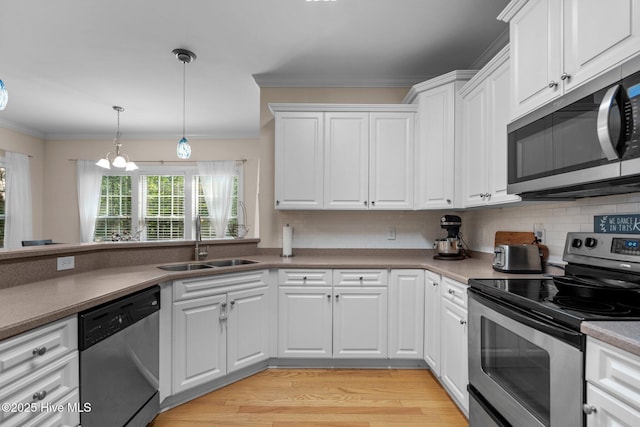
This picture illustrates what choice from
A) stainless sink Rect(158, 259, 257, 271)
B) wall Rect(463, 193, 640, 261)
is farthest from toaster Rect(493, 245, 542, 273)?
stainless sink Rect(158, 259, 257, 271)

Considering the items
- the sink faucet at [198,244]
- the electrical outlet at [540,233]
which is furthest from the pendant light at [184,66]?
the electrical outlet at [540,233]

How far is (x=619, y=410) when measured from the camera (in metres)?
0.90

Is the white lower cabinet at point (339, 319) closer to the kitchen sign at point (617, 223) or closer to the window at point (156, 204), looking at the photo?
the kitchen sign at point (617, 223)

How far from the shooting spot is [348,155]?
305 centimetres

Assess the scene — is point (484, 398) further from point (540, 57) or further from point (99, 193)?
point (99, 193)

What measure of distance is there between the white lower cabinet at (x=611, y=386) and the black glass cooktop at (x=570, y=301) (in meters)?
0.10

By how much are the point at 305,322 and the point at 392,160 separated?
5.37 ft

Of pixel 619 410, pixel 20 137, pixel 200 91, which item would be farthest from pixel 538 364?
pixel 20 137

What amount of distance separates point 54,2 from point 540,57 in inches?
121

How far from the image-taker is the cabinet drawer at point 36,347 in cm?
105

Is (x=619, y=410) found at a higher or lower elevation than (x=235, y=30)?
lower

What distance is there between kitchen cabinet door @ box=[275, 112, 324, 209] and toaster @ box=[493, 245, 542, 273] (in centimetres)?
160

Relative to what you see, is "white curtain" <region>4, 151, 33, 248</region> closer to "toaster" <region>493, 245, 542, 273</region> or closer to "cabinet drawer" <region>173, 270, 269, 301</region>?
"cabinet drawer" <region>173, 270, 269, 301</region>

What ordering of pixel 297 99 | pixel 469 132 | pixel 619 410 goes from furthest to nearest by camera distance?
pixel 297 99 < pixel 469 132 < pixel 619 410
